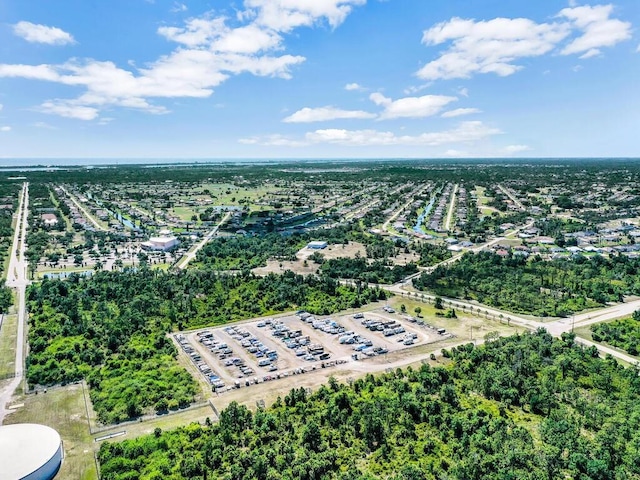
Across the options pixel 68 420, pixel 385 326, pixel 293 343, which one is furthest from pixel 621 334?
pixel 68 420

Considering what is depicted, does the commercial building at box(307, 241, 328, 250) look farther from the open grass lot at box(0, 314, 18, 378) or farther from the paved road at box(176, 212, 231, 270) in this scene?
the open grass lot at box(0, 314, 18, 378)

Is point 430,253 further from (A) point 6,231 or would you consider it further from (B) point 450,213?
(A) point 6,231

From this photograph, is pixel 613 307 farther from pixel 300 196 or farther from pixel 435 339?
pixel 300 196

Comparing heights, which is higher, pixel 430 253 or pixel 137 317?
pixel 137 317

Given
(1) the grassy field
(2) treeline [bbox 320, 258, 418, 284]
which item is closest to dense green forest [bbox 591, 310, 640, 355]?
(1) the grassy field

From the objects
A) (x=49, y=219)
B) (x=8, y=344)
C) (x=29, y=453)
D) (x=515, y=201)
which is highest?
(x=49, y=219)

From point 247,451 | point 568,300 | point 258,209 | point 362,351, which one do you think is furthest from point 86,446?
point 258,209

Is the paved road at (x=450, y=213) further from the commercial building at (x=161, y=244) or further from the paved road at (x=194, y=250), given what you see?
the commercial building at (x=161, y=244)
